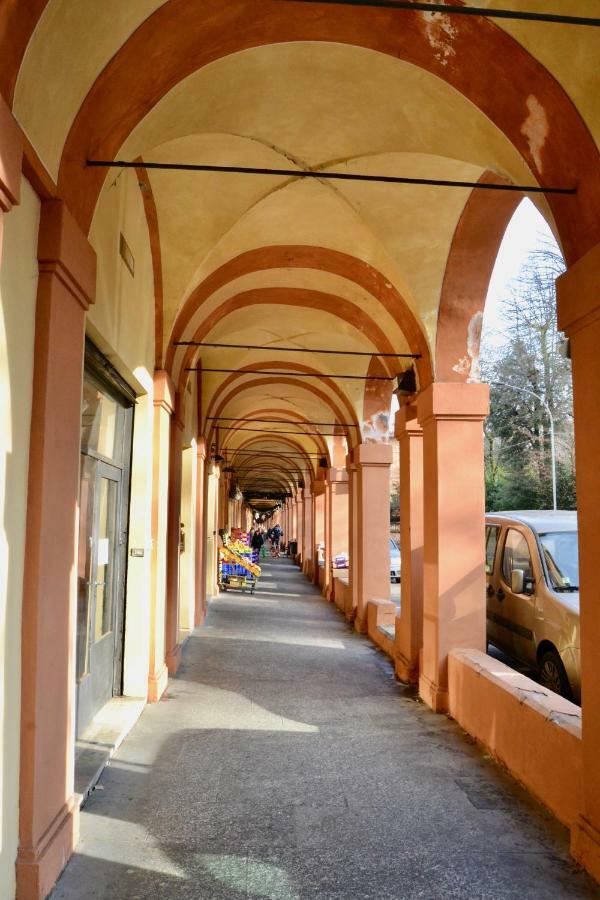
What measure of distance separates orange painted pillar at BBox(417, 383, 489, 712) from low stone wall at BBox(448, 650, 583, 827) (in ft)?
2.01

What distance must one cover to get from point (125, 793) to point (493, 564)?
5.75m

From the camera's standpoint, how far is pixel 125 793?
4355mm

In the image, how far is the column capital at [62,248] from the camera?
3211mm

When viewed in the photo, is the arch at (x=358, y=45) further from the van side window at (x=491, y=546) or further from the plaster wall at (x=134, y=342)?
the van side window at (x=491, y=546)

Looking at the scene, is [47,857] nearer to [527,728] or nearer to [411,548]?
[527,728]

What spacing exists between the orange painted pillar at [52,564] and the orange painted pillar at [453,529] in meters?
3.93

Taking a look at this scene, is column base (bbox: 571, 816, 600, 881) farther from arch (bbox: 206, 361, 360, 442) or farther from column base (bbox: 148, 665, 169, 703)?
arch (bbox: 206, 361, 360, 442)

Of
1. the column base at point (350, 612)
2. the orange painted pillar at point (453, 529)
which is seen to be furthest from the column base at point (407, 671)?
the column base at point (350, 612)

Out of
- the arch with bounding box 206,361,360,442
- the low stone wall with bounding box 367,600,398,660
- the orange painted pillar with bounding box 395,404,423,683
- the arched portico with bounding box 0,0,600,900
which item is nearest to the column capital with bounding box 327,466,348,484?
the arch with bounding box 206,361,360,442

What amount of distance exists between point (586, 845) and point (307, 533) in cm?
2290

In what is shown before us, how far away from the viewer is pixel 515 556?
8258 mm

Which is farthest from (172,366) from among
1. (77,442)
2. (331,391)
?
(331,391)

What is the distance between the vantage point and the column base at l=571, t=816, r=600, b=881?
3404mm

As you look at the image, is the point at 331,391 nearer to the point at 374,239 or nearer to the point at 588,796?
the point at 374,239
